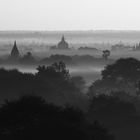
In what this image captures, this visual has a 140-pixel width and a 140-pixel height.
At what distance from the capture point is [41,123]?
144ft

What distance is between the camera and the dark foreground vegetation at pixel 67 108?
143 ft

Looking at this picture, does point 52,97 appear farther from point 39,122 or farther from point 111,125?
point 39,122

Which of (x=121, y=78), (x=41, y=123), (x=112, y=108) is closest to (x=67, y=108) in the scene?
(x=41, y=123)

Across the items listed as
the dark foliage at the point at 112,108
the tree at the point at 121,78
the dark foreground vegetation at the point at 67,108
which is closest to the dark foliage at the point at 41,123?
the dark foreground vegetation at the point at 67,108

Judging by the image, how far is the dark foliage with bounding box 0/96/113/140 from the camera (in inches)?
1666

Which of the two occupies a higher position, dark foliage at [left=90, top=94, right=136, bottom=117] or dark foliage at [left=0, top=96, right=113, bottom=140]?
dark foliage at [left=0, top=96, right=113, bottom=140]

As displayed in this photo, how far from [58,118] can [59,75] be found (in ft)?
213

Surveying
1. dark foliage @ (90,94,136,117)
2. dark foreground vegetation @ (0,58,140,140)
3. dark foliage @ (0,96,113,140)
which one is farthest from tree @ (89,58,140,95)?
dark foliage @ (0,96,113,140)

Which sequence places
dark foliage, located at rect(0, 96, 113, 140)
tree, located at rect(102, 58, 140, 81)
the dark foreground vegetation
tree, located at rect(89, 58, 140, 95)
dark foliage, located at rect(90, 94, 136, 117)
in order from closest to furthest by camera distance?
dark foliage, located at rect(0, 96, 113, 140), the dark foreground vegetation, dark foliage, located at rect(90, 94, 136, 117), tree, located at rect(89, 58, 140, 95), tree, located at rect(102, 58, 140, 81)

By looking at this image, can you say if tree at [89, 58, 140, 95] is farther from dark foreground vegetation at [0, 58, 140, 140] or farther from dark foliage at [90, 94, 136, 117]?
dark foliage at [90, 94, 136, 117]

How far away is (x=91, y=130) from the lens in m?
47.8

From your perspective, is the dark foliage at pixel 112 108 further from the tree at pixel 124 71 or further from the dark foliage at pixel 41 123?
the tree at pixel 124 71

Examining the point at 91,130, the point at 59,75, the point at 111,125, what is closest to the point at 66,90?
the point at 59,75

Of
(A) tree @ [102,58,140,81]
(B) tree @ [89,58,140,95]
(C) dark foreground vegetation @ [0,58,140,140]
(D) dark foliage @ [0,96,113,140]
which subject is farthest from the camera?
(A) tree @ [102,58,140,81]
